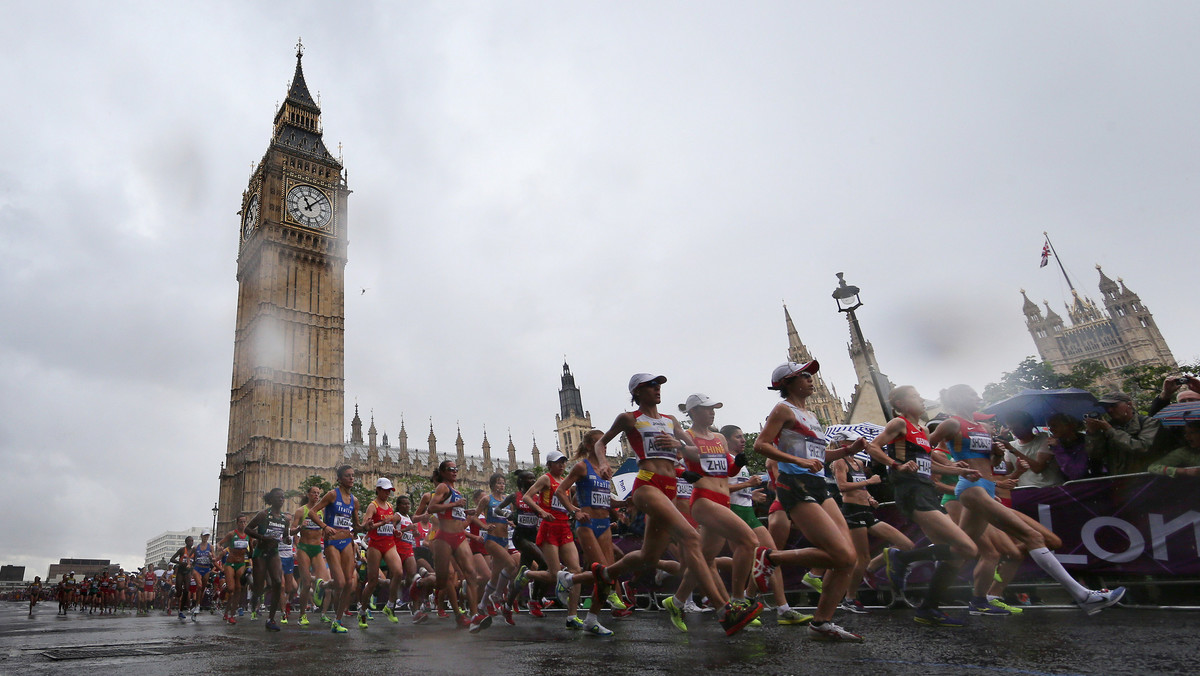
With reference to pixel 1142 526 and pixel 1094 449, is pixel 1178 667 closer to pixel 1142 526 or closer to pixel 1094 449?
pixel 1142 526

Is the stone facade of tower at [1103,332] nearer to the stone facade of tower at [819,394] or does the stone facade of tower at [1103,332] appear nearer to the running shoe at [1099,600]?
the stone facade of tower at [819,394]

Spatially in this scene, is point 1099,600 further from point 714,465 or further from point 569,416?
point 569,416

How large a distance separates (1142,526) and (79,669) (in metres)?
8.95

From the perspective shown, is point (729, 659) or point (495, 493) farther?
point (495, 493)

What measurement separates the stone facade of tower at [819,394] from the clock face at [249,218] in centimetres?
7524

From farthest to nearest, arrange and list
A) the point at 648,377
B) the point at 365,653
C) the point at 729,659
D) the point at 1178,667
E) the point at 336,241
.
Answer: the point at 336,241 < the point at 648,377 < the point at 365,653 < the point at 729,659 < the point at 1178,667

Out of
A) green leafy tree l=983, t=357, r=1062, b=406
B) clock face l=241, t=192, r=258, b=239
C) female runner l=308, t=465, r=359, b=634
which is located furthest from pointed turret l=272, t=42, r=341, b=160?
female runner l=308, t=465, r=359, b=634

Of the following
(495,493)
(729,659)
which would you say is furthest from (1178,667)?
(495,493)

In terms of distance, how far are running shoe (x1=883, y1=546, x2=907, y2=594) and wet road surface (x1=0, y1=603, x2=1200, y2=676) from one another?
0.46m

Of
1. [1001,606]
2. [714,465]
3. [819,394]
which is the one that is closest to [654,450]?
[714,465]

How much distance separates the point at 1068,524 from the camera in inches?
271

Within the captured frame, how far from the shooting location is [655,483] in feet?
17.8

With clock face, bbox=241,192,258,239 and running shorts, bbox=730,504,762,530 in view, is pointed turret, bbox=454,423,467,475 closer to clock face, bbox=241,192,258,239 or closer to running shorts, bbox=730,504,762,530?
clock face, bbox=241,192,258,239

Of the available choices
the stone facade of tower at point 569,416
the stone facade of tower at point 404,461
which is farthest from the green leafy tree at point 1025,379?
the stone facade of tower at point 569,416
